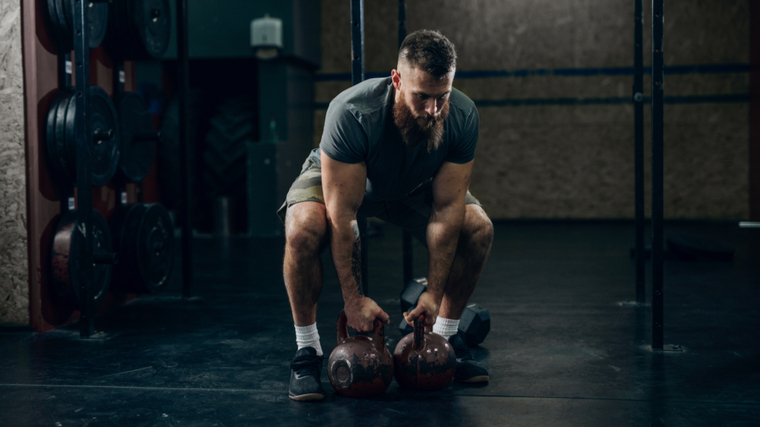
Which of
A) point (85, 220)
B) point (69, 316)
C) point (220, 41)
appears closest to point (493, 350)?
point (85, 220)

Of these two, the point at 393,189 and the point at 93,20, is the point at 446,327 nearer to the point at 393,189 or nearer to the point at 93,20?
the point at 393,189

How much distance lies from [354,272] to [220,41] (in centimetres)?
492

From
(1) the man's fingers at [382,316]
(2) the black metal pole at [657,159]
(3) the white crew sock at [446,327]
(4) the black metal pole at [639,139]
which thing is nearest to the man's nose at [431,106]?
(1) the man's fingers at [382,316]

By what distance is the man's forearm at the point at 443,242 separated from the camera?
185 centimetres

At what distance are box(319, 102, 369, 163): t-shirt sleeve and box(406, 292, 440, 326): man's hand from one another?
393 millimetres

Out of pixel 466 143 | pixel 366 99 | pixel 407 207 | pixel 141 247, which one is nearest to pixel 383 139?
pixel 366 99

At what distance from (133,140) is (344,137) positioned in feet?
5.54

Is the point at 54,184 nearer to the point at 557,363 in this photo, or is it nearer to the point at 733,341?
the point at 557,363

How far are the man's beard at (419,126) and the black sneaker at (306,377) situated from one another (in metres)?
0.63

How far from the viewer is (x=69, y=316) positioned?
276 cm

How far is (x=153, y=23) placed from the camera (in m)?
3.07

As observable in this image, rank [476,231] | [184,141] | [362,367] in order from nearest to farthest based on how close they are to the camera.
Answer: [362,367]
[476,231]
[184,141]

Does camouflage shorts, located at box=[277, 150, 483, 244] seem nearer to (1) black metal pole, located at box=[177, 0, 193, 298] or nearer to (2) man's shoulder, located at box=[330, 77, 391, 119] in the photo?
(2) man's shoulder, located at box=[330, 77, 391, 119]

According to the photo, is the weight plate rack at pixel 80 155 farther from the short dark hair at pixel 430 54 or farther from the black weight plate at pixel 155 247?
the short dark hair at pixel 430 54
